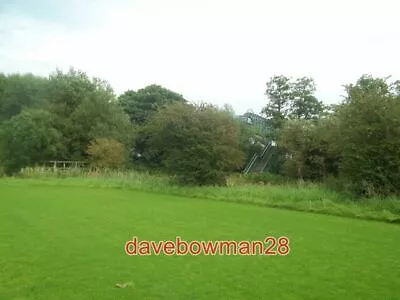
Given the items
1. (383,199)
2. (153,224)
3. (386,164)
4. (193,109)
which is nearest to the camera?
(153,224)

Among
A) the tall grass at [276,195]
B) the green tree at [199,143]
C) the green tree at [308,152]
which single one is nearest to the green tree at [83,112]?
the tall grass at [276,195]

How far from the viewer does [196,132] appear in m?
18.9

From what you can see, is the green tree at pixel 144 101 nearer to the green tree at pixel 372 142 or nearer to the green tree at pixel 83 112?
the green tree at pixel 83 112

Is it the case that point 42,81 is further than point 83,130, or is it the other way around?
point 42,81

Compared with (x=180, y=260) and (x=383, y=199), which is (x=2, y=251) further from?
(x=383, y=199)

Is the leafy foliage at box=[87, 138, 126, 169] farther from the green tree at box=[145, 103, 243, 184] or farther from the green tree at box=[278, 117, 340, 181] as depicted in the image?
the green tree at box=[278, 117, 340, 181]

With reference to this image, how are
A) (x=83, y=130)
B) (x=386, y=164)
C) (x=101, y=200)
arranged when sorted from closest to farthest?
(x=386, y=164) < (x=101, y=200) < (x=83, y=130)

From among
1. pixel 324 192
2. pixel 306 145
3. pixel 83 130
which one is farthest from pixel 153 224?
pixel 83 130

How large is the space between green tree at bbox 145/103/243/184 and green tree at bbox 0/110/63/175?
12.8 meters

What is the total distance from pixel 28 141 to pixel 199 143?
51.6 feet

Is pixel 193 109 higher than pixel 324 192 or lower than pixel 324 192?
higher

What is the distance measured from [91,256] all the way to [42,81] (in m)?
35.6

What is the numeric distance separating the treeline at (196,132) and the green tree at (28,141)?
72mm

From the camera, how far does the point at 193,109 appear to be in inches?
787
